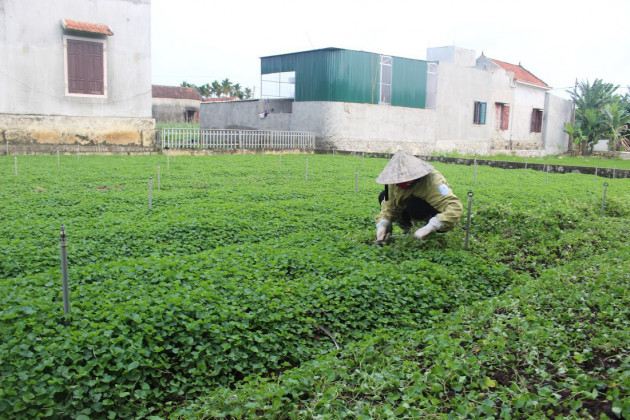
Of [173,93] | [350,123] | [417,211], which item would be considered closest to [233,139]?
[350,123]

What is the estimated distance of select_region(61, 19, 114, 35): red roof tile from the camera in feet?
67.7

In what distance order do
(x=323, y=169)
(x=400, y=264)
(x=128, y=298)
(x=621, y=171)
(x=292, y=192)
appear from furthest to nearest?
1. (x=621, y=171)
2. (x=323, y=169)
3. (x=292, y=192)
4. (x=400, y=264)
5. (x=128, y=298)

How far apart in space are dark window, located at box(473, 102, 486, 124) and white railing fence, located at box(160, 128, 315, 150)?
511 inches

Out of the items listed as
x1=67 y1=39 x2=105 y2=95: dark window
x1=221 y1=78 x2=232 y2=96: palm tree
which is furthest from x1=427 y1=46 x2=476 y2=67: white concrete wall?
x1=221 y1=78 x2=232 y2=96: palm tree

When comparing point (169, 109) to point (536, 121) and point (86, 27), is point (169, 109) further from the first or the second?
point (536, 121)

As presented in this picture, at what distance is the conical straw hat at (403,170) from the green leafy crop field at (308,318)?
35.5 inches

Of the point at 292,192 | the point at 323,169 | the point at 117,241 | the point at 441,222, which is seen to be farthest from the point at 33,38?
the point at 441,222

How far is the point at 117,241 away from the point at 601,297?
229 inches

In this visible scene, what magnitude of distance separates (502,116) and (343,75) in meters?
14.9

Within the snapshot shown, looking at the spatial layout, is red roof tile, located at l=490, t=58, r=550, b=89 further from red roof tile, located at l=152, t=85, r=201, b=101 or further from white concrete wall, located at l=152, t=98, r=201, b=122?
red roof tile, located at l=152, t=85, r=201, b=101

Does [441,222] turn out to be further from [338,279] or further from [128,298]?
[128,298]

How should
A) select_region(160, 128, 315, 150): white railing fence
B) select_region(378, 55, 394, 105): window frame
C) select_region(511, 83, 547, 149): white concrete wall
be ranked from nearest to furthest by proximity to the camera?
1. select_region(160, 128, 315, 150): white railing fence
2. select_region(378, 55, 394, 105): window frame
3. select_region(511, 83, 547, 149): white concrete wall

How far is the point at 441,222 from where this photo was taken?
698 centimetres

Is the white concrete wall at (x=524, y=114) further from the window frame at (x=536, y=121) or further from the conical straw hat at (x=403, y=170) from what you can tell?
the conical straw hat at (x=403, y=170)
